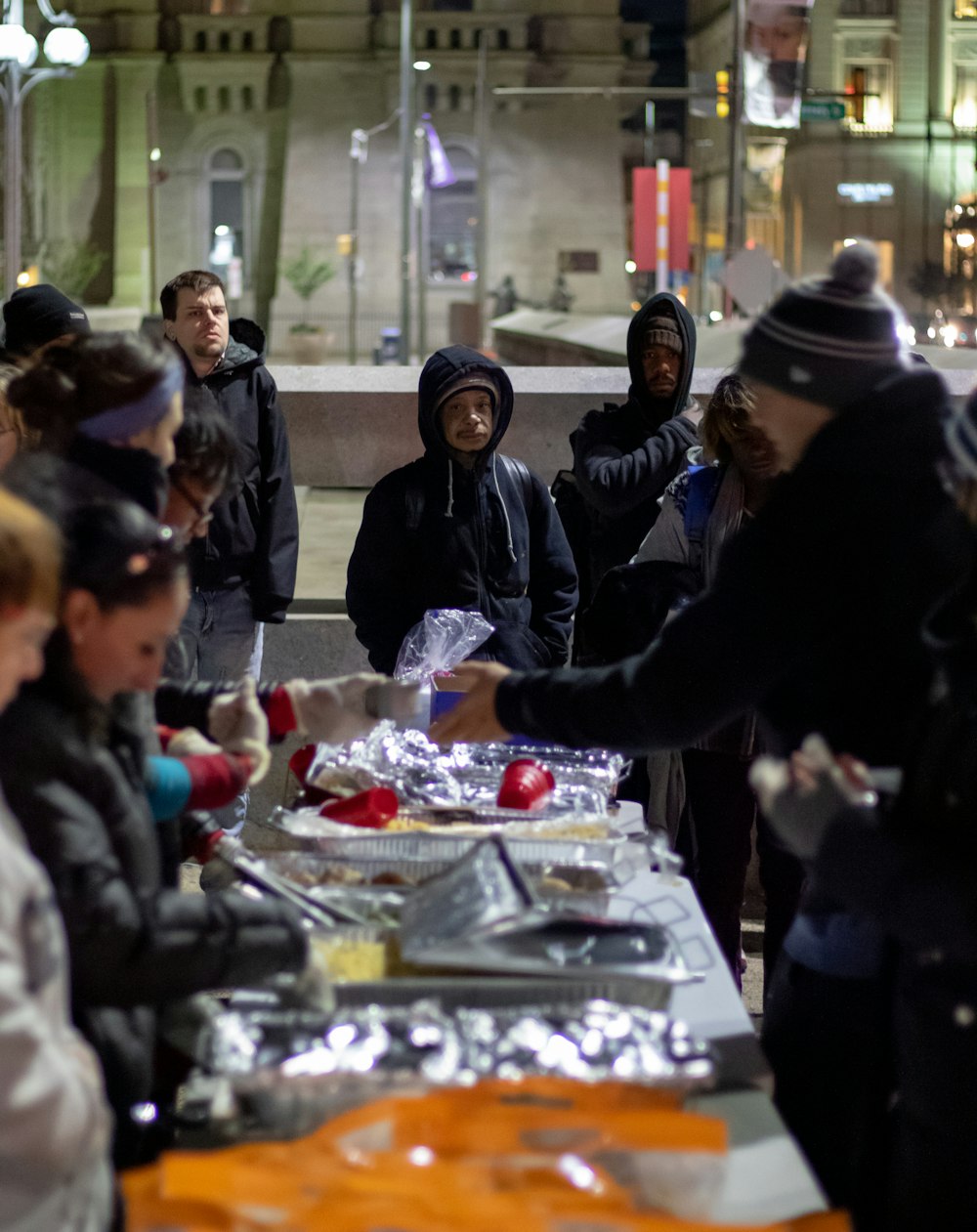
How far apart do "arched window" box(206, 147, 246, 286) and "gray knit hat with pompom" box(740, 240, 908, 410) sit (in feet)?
178

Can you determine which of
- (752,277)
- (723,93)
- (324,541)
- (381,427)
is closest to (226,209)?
(723,93)

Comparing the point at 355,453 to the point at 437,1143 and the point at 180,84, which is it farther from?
the point at 180,84

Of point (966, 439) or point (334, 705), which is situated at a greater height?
point (966, 439)

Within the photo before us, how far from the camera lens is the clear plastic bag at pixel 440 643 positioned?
4359 mm

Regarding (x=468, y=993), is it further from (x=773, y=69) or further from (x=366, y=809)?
(x=773, y=69)

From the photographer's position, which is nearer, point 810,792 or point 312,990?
point 810,792

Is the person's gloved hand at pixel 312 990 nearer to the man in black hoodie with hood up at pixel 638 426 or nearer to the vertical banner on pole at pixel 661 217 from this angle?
the man in black hoodie with hood up at pixel 638 426

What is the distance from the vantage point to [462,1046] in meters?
2.30

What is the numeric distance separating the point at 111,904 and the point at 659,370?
3.97 m

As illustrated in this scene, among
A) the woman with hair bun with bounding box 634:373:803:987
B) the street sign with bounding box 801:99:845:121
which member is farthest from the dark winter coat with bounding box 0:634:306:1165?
the street sign with bounding box 801:99:845:121

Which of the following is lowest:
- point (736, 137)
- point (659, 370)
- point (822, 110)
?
point (659, 370)

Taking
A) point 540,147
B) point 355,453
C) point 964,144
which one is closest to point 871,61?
point 964,144

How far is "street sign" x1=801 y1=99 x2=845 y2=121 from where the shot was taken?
85.3 feet

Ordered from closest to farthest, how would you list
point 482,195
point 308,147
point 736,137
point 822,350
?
point 822,350 → point 736,137 → point 482,195 → point 308,147
